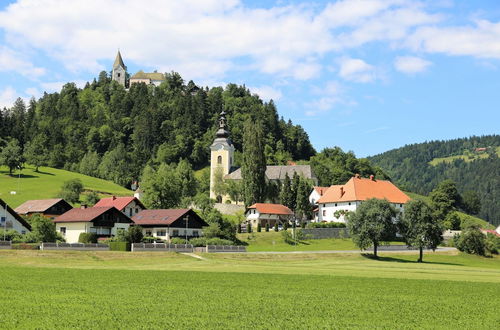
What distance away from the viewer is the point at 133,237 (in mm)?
80188

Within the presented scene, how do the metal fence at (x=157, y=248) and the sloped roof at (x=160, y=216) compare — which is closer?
the metal fence at (x=157, y=248)

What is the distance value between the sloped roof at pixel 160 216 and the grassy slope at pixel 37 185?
34786 mm

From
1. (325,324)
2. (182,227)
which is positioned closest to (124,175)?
(182,227)

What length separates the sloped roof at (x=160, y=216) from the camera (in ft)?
306

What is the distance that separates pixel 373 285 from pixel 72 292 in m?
18.3

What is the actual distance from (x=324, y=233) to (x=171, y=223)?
80.7ft

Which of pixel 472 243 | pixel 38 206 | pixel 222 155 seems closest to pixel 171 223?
pixel 38 206

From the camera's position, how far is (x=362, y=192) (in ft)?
373

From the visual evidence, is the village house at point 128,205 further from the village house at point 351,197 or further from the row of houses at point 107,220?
the village house at point 351,197

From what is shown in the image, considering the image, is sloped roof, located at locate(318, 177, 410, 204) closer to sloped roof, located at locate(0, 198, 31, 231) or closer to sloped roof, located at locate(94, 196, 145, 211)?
sloped roof, located at locate(94, 196, 145, 211)

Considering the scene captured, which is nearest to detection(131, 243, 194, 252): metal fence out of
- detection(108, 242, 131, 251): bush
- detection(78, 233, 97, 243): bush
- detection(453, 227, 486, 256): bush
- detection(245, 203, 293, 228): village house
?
detection(108, 242, 131, 251): bush

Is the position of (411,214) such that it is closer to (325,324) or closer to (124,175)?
(325,324)

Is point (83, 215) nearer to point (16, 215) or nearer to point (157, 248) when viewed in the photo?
point (16, 215)

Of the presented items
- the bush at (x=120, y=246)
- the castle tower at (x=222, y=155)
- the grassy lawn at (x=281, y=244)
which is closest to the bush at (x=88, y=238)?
the bush at (x=120, y=246)
